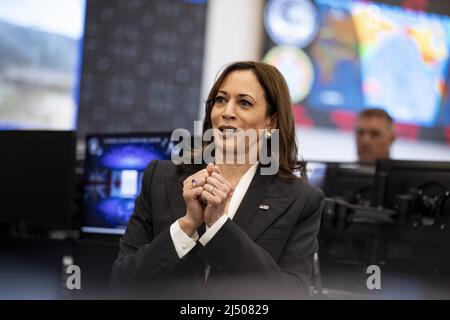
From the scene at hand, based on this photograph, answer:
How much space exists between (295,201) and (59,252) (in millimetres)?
1371

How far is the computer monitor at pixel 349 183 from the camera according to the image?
3.14 metres

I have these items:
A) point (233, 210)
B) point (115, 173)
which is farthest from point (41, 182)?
point (233, 210)

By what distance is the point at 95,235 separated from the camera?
2.64 metres

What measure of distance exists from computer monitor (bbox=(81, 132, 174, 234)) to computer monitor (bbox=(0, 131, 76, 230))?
82 mm

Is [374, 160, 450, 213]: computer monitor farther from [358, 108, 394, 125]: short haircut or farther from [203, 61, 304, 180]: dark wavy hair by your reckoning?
[358, 108, 394, 125]: short haircut

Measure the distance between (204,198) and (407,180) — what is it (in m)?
1.53

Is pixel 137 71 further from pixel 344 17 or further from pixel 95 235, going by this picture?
pixel 95 235

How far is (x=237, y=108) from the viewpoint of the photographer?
158 cm

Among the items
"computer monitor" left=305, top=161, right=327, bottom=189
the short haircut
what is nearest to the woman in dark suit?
"computer monitor" left=305, top=161, right=327, bottom=189

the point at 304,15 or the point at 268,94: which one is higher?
the point at 304,15

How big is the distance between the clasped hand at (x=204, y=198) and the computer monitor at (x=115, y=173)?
3.27 ft

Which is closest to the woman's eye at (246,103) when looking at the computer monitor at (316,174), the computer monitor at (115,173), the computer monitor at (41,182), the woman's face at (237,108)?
the woman's face at (237,108)

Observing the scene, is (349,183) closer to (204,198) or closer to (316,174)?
(316,174)
